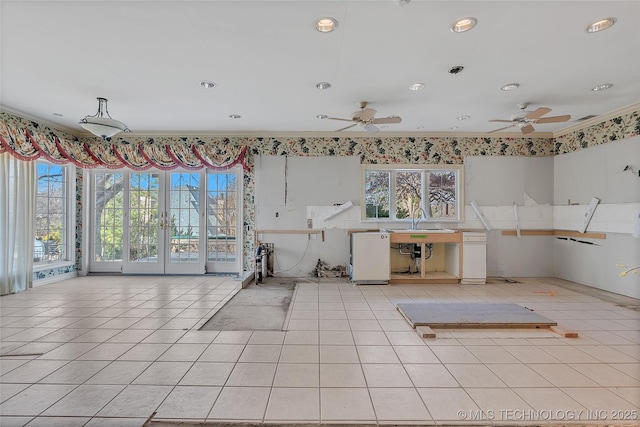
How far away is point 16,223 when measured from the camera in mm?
4453

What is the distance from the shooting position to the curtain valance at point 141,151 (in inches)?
193

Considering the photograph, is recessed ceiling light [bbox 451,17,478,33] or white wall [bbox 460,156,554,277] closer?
recessed ceiling light [bbox 451,17,478,33]

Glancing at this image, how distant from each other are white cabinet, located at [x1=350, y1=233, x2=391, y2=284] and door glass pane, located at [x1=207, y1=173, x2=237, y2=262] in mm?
2387

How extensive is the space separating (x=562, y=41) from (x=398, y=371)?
3.15 m

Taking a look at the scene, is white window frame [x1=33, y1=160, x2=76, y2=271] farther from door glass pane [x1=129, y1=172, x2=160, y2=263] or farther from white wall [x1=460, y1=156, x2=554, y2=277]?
white wall [x1=460, y1=156, x2=554, y2=277]

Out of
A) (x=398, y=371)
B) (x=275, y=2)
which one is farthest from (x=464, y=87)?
(x=398, y=371)

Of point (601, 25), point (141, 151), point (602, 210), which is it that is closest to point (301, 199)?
point (141, 151)

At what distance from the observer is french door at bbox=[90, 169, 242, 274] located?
5801 mm

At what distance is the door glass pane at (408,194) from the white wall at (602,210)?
2.52m

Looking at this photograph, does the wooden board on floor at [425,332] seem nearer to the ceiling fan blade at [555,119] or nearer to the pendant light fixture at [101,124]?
the ceiling fan blade at [555,119]

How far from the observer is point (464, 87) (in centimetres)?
368

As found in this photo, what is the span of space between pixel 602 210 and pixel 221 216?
21.1ft

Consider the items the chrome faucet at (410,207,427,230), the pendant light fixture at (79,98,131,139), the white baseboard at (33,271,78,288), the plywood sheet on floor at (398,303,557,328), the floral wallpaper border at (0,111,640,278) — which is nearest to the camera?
the plywood sheet on floor at (398,303,557,328)

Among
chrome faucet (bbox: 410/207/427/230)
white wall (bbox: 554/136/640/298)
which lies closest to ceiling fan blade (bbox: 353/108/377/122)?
chrome faucet (bbox: 410/207/427/230)
